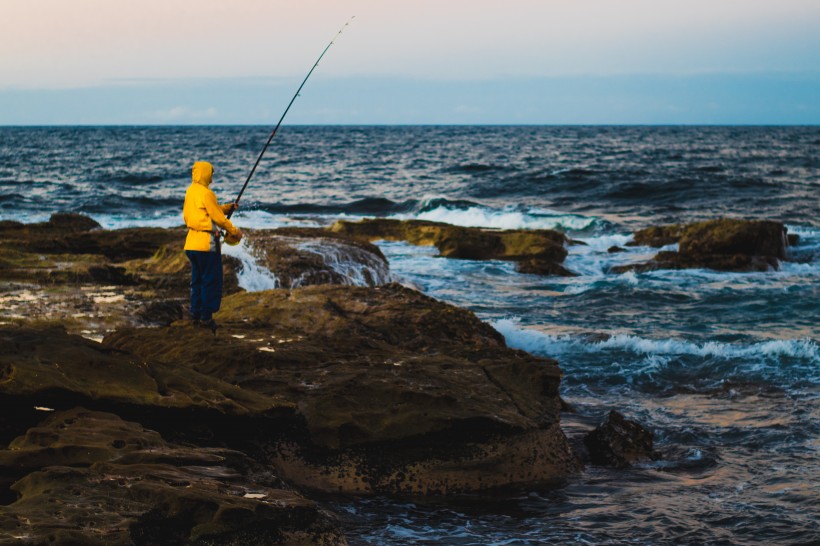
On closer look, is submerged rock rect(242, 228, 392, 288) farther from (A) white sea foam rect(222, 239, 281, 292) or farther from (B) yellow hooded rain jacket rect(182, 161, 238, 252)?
(B) yellow hooded rain jacket rect(182, 161, 238, 252)

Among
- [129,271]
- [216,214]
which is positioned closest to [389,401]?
[216,214]

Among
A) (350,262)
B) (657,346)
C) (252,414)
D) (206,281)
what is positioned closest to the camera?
(252,414)

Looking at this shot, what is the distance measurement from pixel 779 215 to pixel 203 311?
2326 cm

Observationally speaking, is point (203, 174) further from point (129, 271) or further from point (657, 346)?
point (657, 346)

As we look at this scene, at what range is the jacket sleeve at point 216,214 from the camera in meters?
7.09

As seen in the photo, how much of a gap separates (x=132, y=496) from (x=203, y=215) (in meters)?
3.68

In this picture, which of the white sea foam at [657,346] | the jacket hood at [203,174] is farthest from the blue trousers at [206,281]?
the white sea foam at [657,346]

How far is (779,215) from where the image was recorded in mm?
26359

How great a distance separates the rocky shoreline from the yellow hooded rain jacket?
75cm

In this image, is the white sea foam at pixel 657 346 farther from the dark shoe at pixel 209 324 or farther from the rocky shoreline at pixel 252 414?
the dark shoe at pixel 209 324

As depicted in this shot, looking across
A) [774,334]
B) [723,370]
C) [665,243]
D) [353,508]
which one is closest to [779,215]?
[665,243]

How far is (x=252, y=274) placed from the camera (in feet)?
34.8

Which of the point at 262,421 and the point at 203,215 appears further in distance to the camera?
the point at 203,215

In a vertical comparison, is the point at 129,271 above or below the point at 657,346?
above
